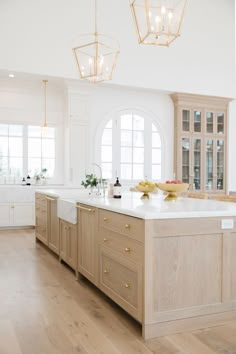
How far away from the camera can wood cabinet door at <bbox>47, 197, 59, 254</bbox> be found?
4.69 metres

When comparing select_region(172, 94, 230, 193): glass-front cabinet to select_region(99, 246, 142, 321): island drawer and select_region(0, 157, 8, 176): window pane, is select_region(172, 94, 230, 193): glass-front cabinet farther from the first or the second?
select_region(99, 246, 142, 321): island drawer

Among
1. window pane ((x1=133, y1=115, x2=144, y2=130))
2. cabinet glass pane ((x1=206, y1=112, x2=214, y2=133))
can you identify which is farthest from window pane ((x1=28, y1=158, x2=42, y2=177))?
cabinet glass pane ((x1=206, y1=112, x2=214, y2=133))

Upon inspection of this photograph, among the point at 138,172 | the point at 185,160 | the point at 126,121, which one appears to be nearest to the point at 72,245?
the point at 138,172

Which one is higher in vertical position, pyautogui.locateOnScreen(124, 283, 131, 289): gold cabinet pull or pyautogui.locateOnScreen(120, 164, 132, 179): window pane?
pyautogui.locateOnScreen(120, 164, 132, 179): window pane

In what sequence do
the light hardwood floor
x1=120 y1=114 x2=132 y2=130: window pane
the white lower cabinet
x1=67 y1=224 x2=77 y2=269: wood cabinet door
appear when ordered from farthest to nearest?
x1=120 y1=114 x2=132 y2=130: window pane → the white lower cabinet → x1=67 y1=224 x2=77 y2=269: wood cabinet door → the light hardwood floor

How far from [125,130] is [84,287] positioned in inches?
198

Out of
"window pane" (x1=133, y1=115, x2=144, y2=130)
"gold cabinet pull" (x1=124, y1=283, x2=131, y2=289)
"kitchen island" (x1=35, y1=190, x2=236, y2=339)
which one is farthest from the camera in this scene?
"window pane" (x1=133, y1=115, x2=144, y2=130)

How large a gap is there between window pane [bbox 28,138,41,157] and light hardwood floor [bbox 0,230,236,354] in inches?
163

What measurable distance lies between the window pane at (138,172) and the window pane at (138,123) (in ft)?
2.76

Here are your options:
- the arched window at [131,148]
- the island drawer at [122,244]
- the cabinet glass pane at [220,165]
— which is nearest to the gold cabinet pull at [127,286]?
the island drawer at [122,244]

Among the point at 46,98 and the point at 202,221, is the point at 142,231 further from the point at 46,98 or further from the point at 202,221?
the point at 46,98

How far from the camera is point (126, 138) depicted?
809 centimetres

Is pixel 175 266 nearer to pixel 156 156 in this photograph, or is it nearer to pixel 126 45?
pixel 156 156

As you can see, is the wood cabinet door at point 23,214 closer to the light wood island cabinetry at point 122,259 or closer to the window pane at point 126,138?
the window pane at point 126,138
